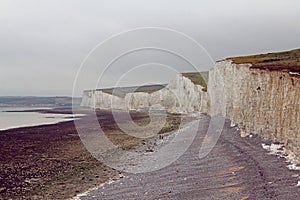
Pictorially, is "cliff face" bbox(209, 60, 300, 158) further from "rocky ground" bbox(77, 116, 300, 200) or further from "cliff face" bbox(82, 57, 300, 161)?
"rocky ground" bbox(77, 116, 300, 200)

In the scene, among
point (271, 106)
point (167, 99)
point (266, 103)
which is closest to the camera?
point (271, 106)

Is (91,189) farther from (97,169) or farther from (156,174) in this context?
(97,169)

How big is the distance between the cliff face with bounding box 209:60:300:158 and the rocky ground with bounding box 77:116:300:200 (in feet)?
4.94

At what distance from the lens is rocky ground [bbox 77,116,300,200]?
12477mm

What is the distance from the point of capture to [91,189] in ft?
50.9

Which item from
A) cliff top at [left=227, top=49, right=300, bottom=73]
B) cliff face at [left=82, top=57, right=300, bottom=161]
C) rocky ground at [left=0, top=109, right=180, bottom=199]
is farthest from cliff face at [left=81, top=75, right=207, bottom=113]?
rocky ground at [left=0, top=109, right=180, bottom=199]

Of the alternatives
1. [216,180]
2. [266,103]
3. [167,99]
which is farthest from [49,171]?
[167,99]

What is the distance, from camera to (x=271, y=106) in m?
22.4

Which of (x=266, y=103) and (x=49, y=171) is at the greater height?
(x=266, y=103)

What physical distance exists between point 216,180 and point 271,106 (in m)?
9.54

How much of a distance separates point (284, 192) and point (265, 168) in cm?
330

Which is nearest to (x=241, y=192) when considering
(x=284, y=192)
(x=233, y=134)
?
(x=284, y=192)

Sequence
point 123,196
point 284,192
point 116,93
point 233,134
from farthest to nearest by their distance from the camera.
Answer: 1. point 116,93
2. point 233,134
3. point 123,196
4. point 284,192

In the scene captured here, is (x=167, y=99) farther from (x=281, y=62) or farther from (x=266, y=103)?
(x=266, y=103)
